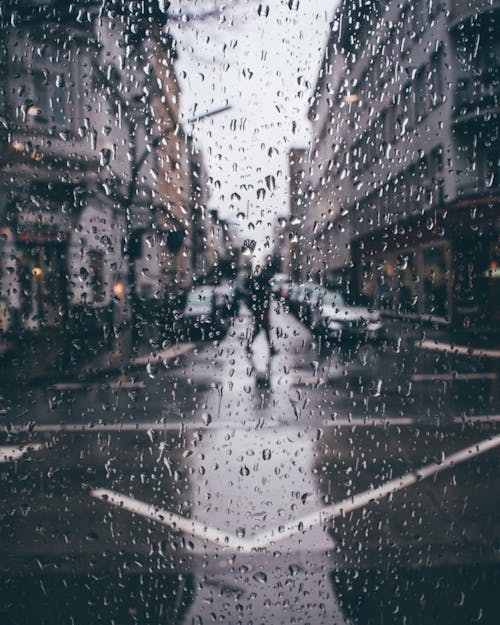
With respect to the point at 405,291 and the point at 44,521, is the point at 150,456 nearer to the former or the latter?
the point at 44,521

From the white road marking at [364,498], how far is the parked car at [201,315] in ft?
3.42

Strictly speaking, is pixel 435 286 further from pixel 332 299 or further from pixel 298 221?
pixel 298 221

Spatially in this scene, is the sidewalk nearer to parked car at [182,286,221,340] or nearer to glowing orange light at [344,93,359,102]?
parked car at [182,286,221,340]

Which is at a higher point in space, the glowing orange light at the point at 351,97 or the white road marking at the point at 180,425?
the glowing orange light at the point at 351,97

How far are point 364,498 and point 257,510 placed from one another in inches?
28.2

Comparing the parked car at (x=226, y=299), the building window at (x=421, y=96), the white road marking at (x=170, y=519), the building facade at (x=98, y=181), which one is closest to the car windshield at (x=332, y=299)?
the parked car at (x=226, y=299)

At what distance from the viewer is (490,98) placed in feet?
8.93

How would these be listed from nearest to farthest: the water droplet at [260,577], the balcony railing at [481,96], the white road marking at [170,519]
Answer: the water droplet at [260,577], the balcony railing at [481,96], the white road marking at [170,519]

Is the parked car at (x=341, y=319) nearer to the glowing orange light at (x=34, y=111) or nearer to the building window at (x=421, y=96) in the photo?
the building window at (x=421, y=96)

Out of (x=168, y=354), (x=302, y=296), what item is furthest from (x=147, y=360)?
(x=302, y=296)

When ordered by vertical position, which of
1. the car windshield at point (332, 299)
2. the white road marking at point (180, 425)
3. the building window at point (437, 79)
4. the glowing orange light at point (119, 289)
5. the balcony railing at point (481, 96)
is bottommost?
the white road marking at point (180, 425)

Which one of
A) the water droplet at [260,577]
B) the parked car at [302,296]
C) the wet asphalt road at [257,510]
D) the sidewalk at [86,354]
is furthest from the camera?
the sidewalk at [86,354]

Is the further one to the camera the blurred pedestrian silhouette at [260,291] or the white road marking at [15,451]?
the white road marking at [15,451]

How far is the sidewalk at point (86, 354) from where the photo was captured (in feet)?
9.63
